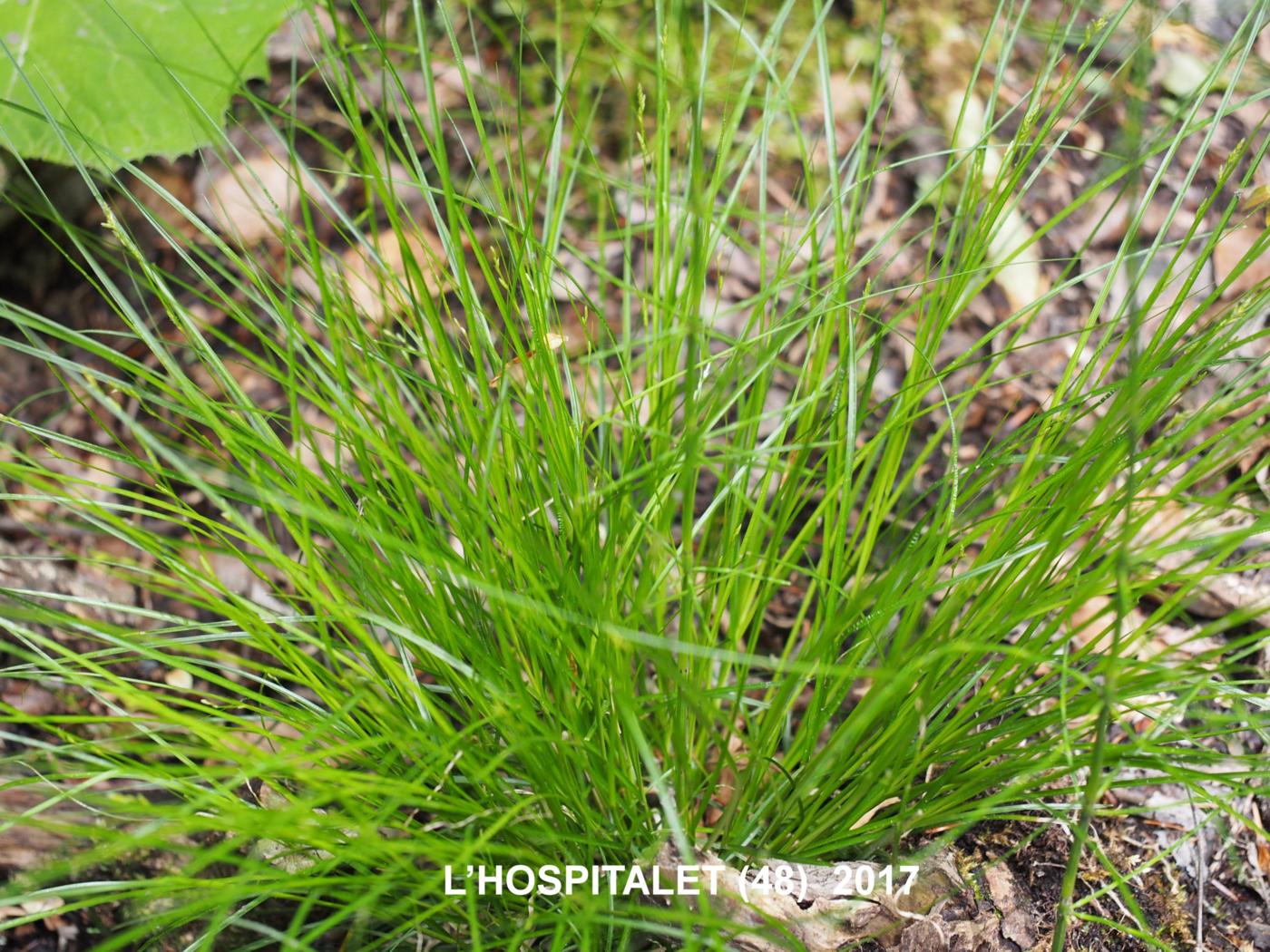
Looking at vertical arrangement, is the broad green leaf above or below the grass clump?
above

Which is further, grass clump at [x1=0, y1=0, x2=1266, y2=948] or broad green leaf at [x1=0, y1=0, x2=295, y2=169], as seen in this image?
broad green leaf at [x1=0, y1=0, x2=295, y2=169]

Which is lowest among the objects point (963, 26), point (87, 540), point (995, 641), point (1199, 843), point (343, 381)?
point (1199, 843)

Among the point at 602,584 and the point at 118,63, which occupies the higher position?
the point at 118,63

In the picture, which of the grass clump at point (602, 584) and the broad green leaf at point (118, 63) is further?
the broad green leaf at point (118, 63)

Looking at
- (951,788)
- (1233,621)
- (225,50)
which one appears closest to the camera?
(1233,621)

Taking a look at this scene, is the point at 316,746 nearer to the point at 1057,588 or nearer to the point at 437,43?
the point at 1057,588

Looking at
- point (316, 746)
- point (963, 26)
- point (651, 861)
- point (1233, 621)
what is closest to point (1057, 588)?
point (1233, 621)

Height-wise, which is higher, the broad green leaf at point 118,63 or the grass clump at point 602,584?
the broad green leaf at point 118,63

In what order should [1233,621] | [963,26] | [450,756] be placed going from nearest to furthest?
[1233,621] → [450,756] → [963,26]

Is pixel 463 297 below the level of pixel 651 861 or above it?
above

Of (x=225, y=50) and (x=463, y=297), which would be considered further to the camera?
→ (x=225, y=50)

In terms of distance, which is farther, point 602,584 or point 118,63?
point 118,63
